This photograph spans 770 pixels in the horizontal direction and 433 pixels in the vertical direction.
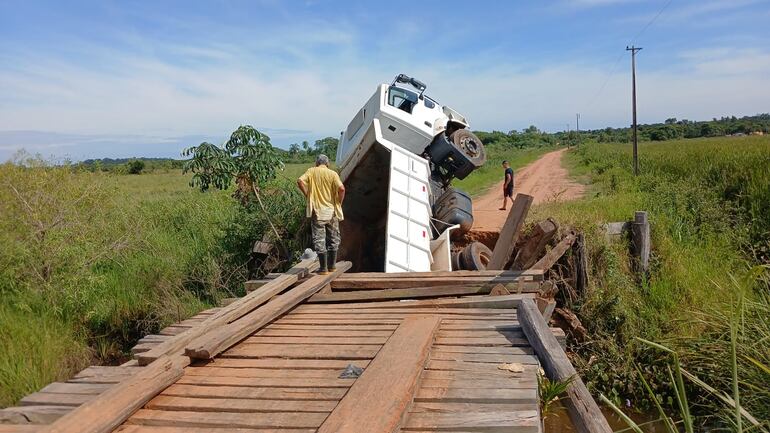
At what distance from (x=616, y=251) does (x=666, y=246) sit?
40.9 inches

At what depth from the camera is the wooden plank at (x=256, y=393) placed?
351 centimetres

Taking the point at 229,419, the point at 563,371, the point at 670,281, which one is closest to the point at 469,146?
the point at 670,281

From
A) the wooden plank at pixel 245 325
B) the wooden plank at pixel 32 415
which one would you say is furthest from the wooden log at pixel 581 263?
the wooden plank at pixel 32 415

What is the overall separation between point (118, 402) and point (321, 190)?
4.42 meters

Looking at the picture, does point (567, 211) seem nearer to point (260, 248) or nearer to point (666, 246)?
point (666, 246)

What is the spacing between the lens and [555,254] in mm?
8070

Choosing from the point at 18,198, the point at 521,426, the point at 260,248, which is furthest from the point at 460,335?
the point at 18,198

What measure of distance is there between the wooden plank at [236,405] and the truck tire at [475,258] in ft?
16.0

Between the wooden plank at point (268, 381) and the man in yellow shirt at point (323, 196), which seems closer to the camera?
the wooden plank at point (268, 381)

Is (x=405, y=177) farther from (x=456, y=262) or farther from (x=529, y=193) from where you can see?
(x=529, y=193)

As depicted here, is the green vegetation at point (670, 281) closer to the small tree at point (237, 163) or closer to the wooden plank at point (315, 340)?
the wooden plank at point (315, 340)

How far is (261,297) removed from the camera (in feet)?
18.5

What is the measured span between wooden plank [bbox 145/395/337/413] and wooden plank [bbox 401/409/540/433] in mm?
546

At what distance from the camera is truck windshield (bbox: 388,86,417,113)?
1104cm
